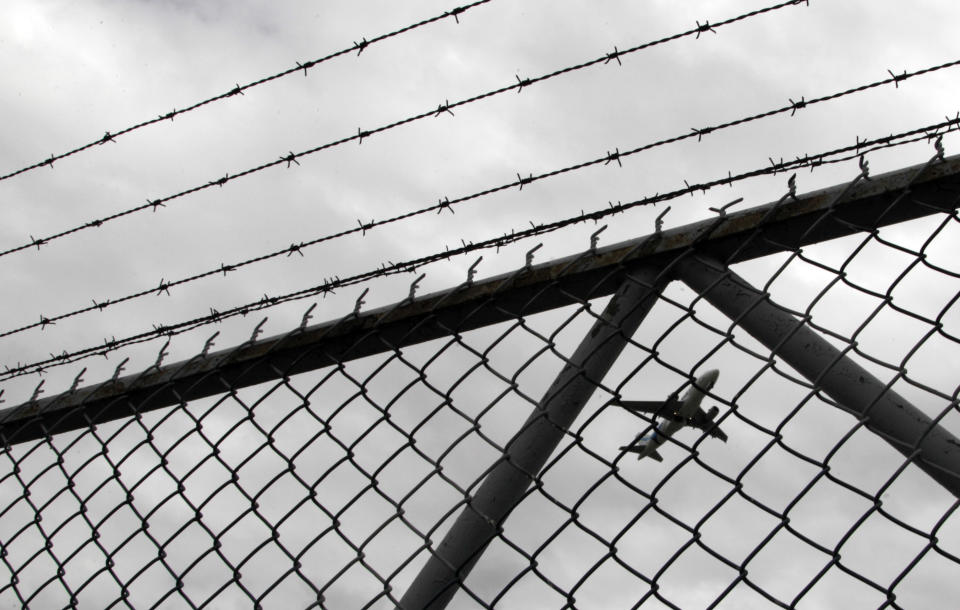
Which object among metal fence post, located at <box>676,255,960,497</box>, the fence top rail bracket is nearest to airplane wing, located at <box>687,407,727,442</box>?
metal fence post, located at <box>676,255,960,497</box>

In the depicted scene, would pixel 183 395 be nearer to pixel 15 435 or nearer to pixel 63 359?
pixel 15 435

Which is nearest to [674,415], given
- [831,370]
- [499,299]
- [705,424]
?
[705,424]

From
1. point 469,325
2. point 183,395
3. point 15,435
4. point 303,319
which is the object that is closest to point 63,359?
point 15,435

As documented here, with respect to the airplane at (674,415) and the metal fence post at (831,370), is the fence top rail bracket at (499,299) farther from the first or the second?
the airplane at (674,415)

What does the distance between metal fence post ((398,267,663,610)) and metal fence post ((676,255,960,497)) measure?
0.11 metres

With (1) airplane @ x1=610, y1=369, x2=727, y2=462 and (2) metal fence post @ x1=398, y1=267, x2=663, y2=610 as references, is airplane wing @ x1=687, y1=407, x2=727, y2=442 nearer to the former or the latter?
(1) airplane @ x1=610, y1=369, x2=727, y2=462


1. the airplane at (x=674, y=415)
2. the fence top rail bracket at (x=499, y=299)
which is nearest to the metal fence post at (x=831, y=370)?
the fence top rail bracket at (x=499, y=299)

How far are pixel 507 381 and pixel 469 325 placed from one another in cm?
17

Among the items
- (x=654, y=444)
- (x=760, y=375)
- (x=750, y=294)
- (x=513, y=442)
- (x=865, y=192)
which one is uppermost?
(x=865, y=192)

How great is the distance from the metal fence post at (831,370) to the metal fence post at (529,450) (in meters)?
0.11

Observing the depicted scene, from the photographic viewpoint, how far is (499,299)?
6.06 feet

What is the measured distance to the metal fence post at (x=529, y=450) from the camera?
1.73m

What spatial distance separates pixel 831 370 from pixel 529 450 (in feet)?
1.88

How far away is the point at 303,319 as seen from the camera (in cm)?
206
